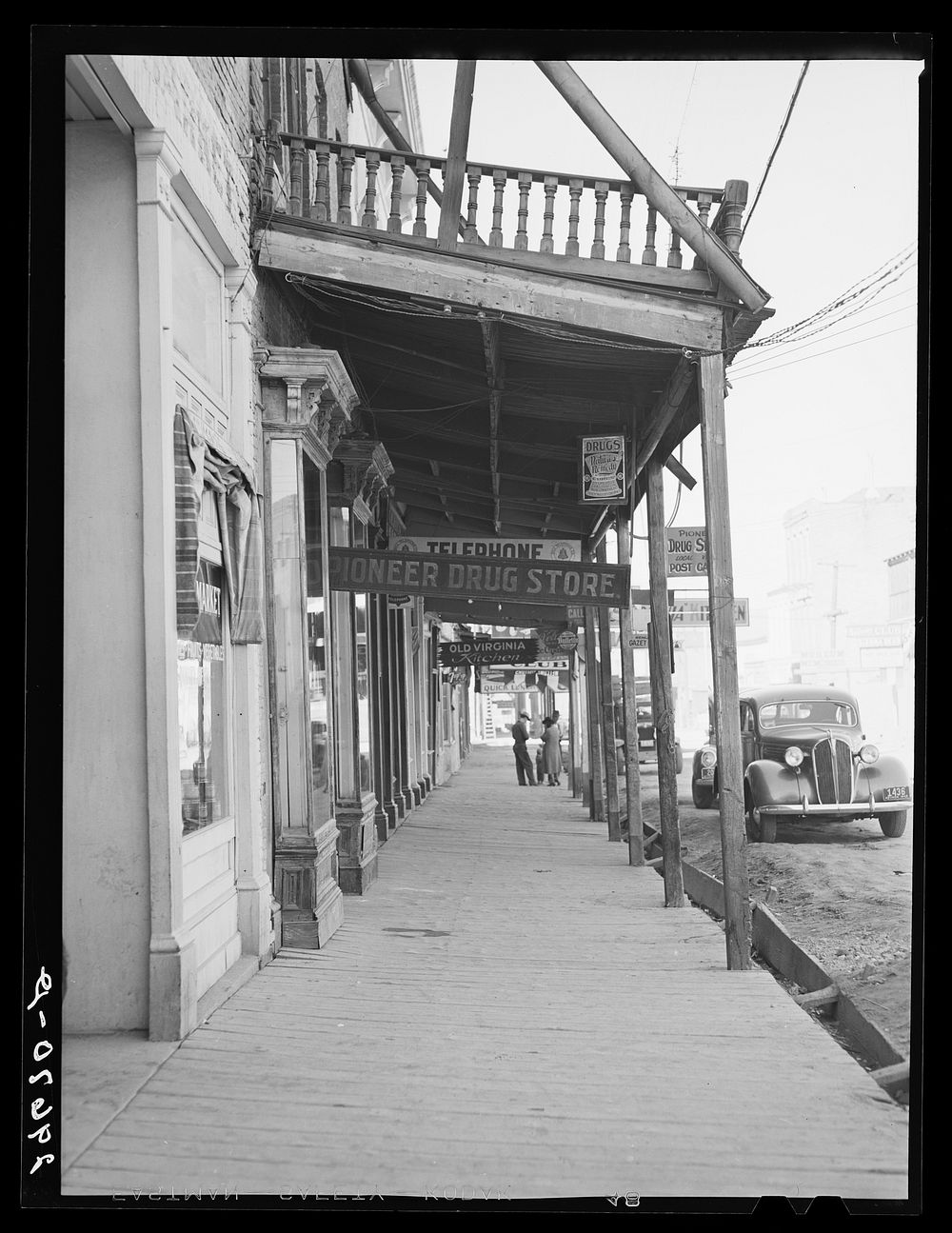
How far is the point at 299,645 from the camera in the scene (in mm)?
7793

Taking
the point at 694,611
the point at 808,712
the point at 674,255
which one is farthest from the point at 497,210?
the point at 808,712

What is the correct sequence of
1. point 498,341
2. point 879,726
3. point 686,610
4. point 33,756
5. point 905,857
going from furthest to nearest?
point 879,726, point 686,610, point 905,857, point 498,341, point 33,756

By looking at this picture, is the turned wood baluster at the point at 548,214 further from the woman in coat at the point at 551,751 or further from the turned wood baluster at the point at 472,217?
the woman in coat at the point at 551,751

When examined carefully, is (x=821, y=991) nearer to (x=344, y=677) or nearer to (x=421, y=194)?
(x=344, y=677)

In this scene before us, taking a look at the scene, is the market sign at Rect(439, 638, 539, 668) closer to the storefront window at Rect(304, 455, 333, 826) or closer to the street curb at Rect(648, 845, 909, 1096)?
the street curb at Rect(648, 845, 909, 1096)

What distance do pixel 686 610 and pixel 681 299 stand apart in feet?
30.8

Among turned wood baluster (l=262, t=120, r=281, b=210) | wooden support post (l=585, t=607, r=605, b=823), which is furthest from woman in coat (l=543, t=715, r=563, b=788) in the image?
turned wood baluster (l=262, t=120, r=281, b=210)

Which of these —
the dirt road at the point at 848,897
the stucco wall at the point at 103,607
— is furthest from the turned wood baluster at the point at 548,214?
the dirt road at the point at 848,897

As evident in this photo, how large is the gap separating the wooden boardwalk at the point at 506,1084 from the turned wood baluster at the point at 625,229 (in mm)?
4885

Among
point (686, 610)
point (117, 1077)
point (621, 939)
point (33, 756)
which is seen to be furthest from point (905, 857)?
point (33, 756)

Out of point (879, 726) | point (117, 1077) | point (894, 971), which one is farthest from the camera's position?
point (879, 726)

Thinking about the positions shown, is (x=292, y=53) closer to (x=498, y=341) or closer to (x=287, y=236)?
(x=287, y=236)

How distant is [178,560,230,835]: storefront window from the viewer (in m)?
5.78

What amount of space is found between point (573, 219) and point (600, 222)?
22cm
